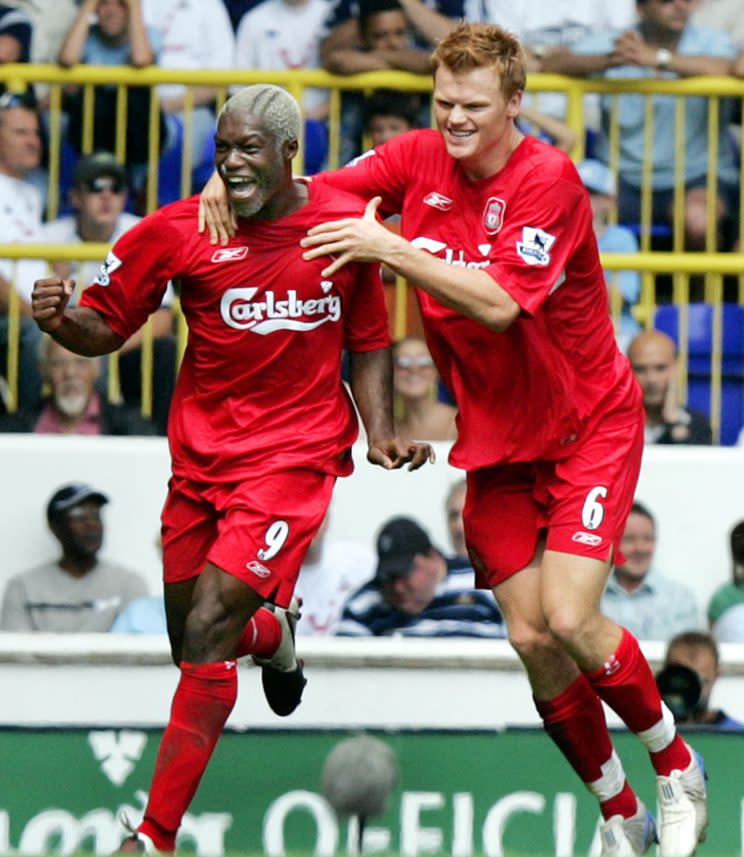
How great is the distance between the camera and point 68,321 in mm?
6934

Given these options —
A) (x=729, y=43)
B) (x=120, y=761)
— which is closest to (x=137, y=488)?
(x=120, y=761)

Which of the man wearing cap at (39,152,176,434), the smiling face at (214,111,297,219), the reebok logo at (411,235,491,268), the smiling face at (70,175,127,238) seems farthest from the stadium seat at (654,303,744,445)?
the smiling face at (214,111,297,219)

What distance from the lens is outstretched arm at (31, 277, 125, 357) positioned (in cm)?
677

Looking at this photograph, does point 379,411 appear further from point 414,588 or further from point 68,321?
point 414,588

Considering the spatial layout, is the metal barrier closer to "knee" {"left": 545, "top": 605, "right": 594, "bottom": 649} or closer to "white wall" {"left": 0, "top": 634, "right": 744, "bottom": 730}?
"white wall" {"left": 0, "top": 634, "right": 744, "bottom": 730}

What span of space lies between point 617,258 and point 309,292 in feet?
11.5

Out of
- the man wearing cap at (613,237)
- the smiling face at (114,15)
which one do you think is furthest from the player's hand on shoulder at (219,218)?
the smiling face at (114,15)

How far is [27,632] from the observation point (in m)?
9.42

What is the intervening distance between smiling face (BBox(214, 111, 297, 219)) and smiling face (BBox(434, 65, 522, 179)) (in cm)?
55

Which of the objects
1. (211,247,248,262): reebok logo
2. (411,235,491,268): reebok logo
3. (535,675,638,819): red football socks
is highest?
(411,235,491,268): reebok logo

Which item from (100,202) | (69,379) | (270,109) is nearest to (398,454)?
(270,109)

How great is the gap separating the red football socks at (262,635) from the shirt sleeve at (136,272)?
3.75ft

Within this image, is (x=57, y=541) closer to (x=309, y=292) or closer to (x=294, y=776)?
(x=294, y=776)

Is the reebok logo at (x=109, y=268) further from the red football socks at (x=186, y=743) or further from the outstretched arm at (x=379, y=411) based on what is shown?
the red football socks at (x=186, y=743)
